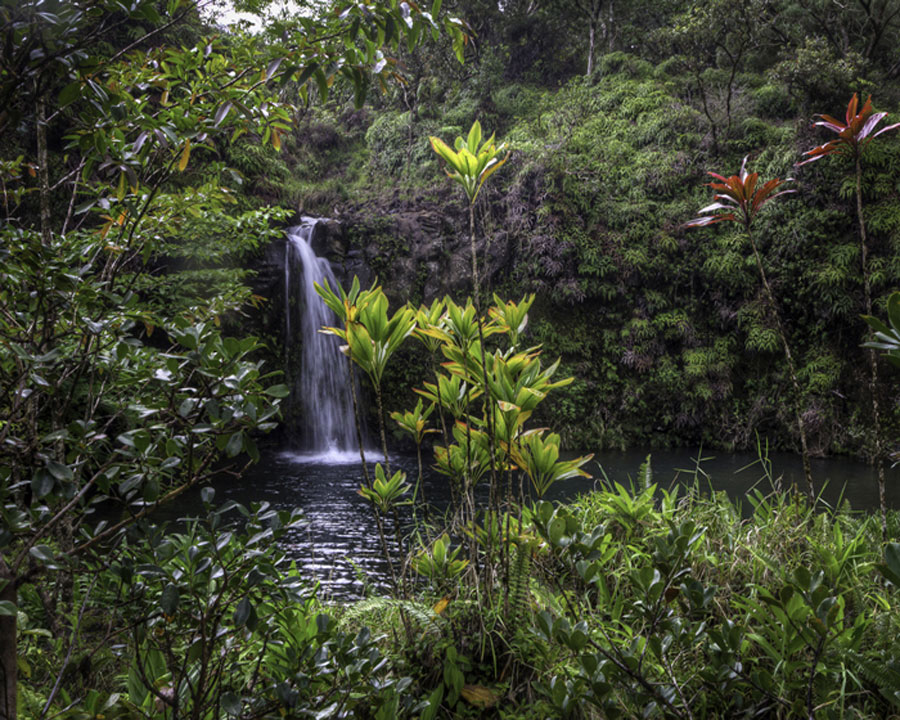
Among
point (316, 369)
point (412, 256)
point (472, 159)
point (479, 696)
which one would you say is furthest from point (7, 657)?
point (412, 256)

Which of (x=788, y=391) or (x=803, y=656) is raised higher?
(x=803, y=656)

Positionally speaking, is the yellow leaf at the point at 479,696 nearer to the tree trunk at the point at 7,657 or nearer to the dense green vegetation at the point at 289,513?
the dense green vegetation at the point at 289,513

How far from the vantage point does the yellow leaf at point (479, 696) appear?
152 cm

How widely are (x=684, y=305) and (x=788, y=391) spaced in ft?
7.81

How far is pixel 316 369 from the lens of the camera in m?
10.3

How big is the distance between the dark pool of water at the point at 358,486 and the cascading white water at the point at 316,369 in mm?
511

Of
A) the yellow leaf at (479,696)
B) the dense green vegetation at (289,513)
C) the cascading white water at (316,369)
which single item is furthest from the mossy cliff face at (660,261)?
the yellow leaf at (479,696)

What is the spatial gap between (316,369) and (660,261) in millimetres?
7021

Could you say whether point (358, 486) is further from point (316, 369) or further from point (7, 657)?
point (7, 657)

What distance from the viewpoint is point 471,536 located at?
1863mm

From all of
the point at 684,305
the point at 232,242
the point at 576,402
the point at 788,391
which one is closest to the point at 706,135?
the point at 684,305

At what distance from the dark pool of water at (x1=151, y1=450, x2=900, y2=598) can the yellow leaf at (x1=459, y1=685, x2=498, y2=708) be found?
2.48 metres

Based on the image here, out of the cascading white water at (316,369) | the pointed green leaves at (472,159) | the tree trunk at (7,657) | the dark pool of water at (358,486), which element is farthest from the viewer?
the cascading white water at (316,369)

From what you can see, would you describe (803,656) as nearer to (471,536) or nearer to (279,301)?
(471,536)
